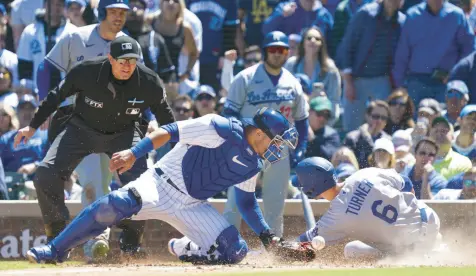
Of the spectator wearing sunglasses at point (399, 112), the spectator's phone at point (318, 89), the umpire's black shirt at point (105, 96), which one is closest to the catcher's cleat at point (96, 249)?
the umpire's black shirt at point (105, 96)

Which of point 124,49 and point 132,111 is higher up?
point 124,49

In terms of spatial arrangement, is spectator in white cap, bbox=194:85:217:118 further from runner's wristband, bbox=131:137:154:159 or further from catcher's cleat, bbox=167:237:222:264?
runner's wristband, bbox=131:137:154:159

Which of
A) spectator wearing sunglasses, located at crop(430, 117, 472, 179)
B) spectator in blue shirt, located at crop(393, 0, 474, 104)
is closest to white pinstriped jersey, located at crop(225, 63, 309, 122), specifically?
Result: spectator wearing sunglasses, located at crop(430, 117, 472, 179)

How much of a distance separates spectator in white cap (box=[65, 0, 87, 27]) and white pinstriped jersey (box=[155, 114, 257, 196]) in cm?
415

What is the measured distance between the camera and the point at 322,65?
485 inches

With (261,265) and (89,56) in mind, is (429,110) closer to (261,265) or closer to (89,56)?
(89,56)

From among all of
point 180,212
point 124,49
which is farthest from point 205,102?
point 180,212

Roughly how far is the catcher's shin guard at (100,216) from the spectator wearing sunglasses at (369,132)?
13.5 ft

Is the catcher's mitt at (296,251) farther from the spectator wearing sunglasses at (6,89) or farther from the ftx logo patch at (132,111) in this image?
the spectator wearing sunglasses at (6,89)

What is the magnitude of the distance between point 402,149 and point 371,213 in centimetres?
303

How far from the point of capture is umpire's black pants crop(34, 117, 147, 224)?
885cm

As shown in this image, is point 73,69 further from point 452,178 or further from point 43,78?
point 452,178

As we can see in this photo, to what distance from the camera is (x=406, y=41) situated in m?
12.3

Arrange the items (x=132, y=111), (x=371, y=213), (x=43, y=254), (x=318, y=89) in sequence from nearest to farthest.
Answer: (x=43, y=254), (x=371, y=213), (x=132, y=111), (x=318, y=89)
